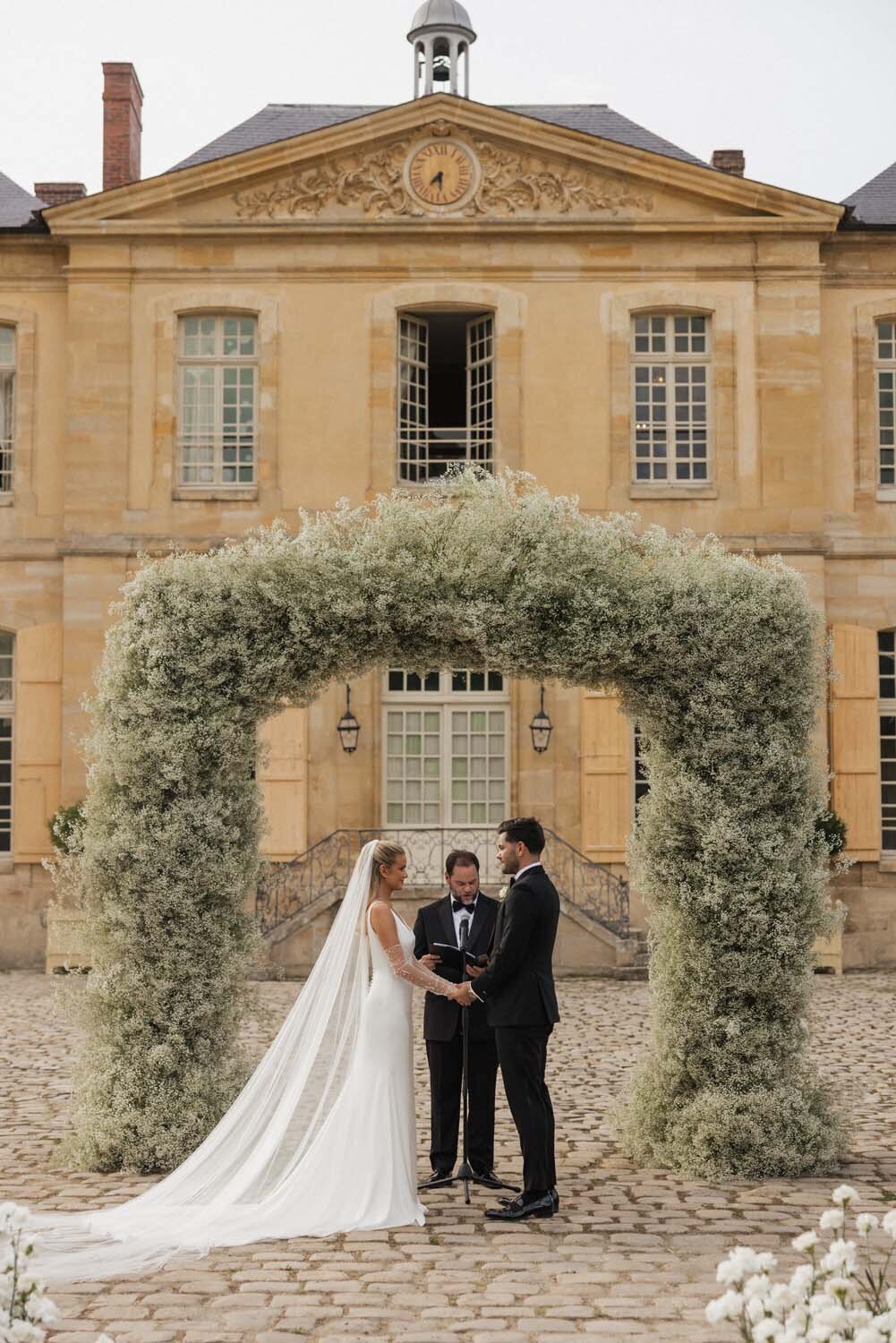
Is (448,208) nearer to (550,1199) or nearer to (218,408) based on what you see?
(218,408)

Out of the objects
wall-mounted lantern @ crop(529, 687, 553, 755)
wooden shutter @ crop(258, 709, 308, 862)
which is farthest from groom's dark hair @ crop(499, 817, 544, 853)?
wooden shutter @ crop(258, 709, 308, 862)

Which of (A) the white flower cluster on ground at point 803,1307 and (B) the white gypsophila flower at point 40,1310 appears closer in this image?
(A) the white flower cluster on ground at point 803,1307

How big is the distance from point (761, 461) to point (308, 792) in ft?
19.8

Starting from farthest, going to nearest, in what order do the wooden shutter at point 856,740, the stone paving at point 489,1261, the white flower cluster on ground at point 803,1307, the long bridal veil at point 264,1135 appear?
the wooden shutter at point 856,740 → the long bridal veil at point 264,1135 → the stone paving at point 489,1261 → the white flower cluster on ground at point 803,1307

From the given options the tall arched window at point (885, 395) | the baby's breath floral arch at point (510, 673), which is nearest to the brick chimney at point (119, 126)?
the tall arched window at point (885, 395)

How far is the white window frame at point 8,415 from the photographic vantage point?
1780cm

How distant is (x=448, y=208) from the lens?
683 inches

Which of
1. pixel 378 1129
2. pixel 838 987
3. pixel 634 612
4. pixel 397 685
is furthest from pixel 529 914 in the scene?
pixel 397 685

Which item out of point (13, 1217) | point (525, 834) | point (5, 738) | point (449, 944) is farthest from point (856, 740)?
point (13, 1217)

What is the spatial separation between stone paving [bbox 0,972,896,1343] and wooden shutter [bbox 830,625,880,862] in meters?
8.09

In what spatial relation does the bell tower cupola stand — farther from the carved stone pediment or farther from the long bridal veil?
the long bridal veil

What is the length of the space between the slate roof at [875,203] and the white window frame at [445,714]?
21.3ft

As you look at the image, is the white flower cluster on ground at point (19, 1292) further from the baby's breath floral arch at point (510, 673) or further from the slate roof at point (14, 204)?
the slate roof at point (14, 204)

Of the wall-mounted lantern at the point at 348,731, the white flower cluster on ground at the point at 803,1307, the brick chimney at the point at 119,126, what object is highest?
the brick chimney at the point at 119,126
